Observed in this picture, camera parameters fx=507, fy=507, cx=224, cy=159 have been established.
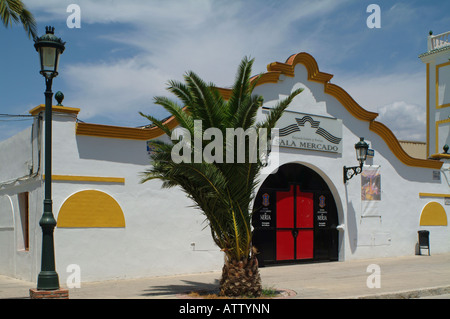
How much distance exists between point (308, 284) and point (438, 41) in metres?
23.5

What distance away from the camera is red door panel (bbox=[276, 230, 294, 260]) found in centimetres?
1599

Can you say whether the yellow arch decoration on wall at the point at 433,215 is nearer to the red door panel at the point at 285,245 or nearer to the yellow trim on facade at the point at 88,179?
the red door panel at the point at 285,245

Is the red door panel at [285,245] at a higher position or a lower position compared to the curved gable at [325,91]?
lower

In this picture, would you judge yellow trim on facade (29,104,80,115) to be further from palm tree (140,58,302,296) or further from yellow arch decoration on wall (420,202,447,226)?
yellow arch decoration on wall (420,202,447,226)

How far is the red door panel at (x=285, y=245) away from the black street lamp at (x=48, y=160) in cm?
836

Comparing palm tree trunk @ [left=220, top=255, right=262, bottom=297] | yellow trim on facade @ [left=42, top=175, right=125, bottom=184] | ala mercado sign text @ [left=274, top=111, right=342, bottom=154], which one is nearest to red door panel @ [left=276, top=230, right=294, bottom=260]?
ala mercado sign text @ [left=274, top=111, right=342, bottom=154]

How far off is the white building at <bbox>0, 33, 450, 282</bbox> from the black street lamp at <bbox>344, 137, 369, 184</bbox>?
280 millimetres

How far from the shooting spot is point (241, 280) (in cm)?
1013

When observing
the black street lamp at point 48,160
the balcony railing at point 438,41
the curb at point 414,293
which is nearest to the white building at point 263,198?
the black street lamp at point 48,160

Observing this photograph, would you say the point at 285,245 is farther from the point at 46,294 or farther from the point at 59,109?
the point at 46,294

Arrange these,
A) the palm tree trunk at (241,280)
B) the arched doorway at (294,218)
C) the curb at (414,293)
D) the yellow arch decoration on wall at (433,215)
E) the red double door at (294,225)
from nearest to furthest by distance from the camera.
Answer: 1. the palm tree trunk at (241,280)
2. the curb at (414,293)
3. the arched doorway at (294,218)
4. the red double door at (294,225)
5. the yellow arch decoration on wall at (433,215)

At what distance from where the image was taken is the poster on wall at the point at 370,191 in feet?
59.4

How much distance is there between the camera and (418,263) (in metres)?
16.7

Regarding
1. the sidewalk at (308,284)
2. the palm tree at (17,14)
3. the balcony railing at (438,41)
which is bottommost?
the sidewalk at (308,284)
